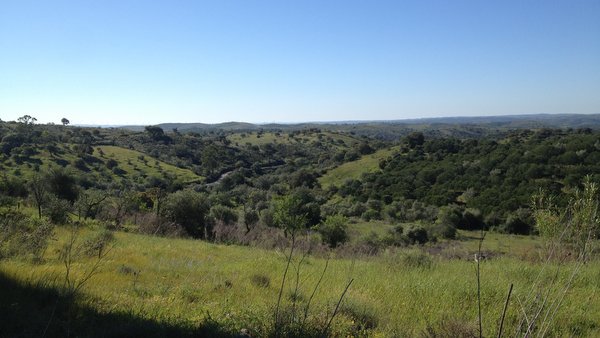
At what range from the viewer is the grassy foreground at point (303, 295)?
16.4 ft

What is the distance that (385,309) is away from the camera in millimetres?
5984

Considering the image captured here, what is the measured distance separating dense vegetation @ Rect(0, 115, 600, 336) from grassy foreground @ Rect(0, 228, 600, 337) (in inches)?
2.2

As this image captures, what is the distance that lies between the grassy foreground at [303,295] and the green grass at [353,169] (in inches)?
3181

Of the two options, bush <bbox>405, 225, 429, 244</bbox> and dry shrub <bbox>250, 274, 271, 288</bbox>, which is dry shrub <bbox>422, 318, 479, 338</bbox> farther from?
bush <bbox>405, 225, 429, 244</bbox>

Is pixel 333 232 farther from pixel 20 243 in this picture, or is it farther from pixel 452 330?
pixel 452 330

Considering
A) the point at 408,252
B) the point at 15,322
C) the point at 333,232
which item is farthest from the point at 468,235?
the point at 15,322

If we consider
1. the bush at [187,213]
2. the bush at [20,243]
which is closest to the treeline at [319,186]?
the bush at [187,213]

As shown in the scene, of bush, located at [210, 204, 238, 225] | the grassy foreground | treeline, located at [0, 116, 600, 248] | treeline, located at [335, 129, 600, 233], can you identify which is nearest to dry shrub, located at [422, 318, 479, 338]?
the grassy foreground

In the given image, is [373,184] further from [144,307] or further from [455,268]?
[144,307]

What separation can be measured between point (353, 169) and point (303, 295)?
93611 mm

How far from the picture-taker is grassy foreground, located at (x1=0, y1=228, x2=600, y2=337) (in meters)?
5.00

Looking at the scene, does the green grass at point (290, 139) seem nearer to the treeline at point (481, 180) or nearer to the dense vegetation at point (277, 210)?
the dense vegetation at point (277, 210)

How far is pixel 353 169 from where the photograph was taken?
9925cm

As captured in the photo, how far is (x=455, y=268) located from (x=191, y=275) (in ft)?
22.5
